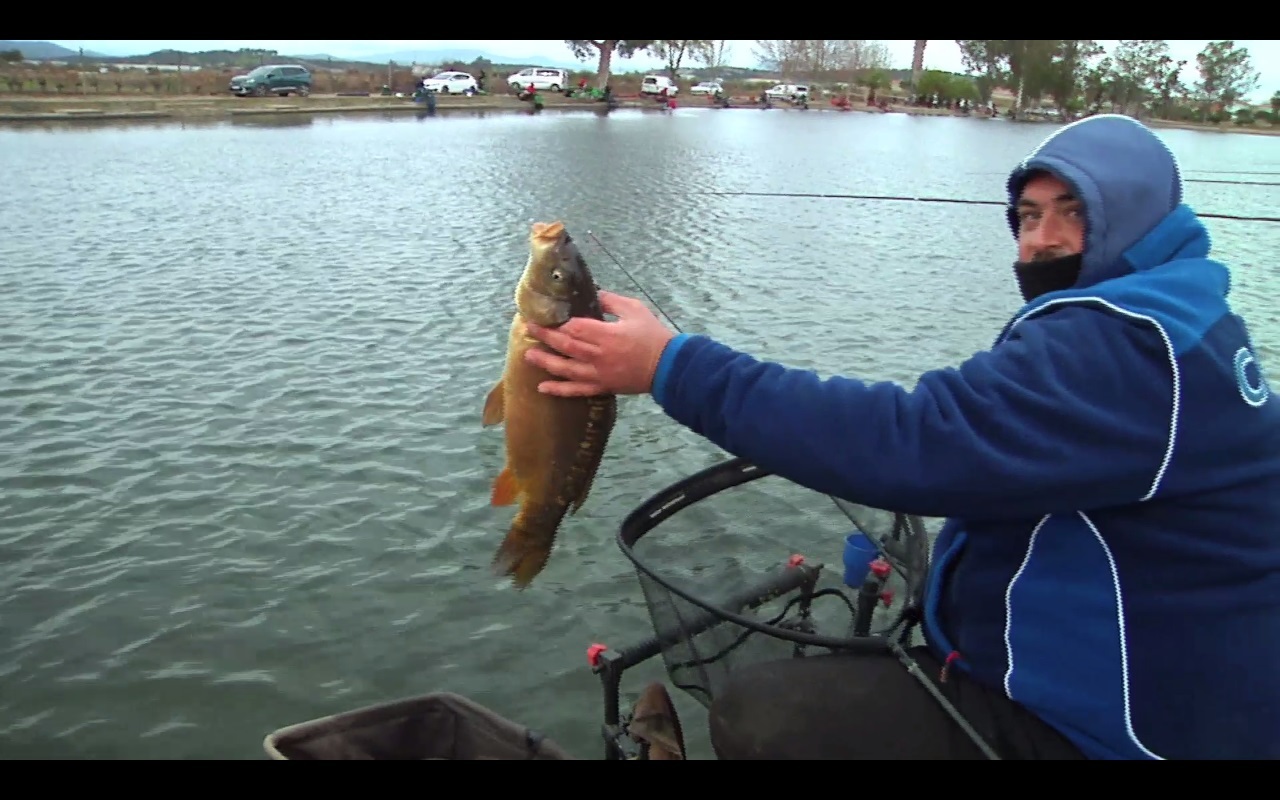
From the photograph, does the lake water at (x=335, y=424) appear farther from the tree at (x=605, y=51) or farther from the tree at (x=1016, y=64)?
the tree at (x=1016, y=64)

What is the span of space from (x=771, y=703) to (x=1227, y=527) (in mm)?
1173

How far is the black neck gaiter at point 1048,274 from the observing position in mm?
2480

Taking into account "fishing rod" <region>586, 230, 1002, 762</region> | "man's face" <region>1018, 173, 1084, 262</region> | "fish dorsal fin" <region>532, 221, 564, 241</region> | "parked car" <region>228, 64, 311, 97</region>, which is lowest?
"fishing rod" <region>586, 230, 1002, 762</region>

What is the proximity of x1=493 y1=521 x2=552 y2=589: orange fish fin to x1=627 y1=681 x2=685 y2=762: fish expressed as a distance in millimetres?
679

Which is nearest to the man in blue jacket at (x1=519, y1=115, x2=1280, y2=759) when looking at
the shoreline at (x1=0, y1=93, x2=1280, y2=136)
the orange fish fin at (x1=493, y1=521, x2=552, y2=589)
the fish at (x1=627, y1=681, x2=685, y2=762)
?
the orange fish fin at (x1=493, y1=521, x2=552, y2=589)

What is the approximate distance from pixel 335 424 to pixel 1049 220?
23.4 ft

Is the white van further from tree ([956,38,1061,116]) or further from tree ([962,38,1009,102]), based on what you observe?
tree ([962,38,1009,102])

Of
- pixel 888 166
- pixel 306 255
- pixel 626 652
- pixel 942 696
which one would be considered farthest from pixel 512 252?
pixel 888 166

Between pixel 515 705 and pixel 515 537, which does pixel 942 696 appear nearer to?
pixel 515 537

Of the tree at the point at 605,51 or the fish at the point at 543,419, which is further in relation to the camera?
the tree at the point at 605,51

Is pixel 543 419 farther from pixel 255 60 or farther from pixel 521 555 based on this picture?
pixel 255 60

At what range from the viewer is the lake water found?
544cm

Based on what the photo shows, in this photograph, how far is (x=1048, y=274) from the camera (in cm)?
255

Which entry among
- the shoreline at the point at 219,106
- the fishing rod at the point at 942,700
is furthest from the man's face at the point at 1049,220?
the shoreline at the point at 219,106
